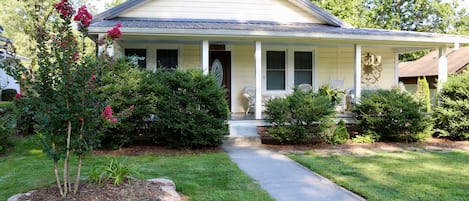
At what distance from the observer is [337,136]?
28.7ft

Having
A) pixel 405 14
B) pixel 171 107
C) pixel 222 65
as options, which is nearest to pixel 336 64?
pixel 222 65

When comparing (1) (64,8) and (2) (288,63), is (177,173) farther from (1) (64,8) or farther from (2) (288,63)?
(2) (288,63)

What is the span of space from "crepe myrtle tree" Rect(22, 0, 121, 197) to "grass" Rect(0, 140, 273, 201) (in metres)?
1.23

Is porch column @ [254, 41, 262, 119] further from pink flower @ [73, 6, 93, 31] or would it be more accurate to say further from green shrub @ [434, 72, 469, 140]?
pink flower @ [73, 6, 93, 31]

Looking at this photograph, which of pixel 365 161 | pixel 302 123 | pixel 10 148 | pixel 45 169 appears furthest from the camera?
pixel 302 123

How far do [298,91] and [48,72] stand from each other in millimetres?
6023

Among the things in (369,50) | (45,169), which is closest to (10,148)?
(45,169)

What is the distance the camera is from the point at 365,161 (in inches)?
261

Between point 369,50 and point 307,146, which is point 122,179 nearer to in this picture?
point 307,146

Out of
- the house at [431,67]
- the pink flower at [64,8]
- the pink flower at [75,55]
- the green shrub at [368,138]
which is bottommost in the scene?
the green shrub at [368,138]

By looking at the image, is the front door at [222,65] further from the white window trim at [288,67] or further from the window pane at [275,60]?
the window pane at [275,60]

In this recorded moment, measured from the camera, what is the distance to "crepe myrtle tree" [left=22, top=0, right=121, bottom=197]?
12.2 feet

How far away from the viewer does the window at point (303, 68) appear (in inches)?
485

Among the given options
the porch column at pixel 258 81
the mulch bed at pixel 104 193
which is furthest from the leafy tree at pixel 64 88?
the porch column at pixel 258 81
